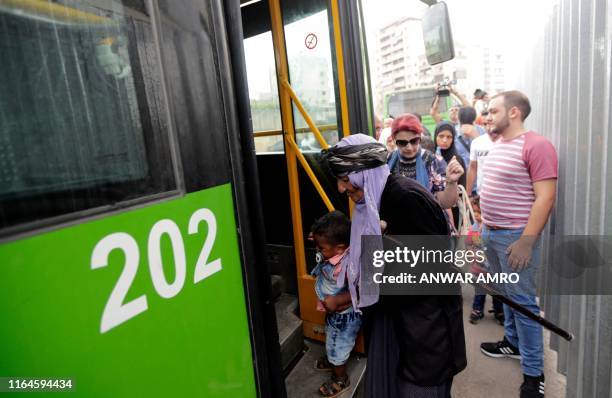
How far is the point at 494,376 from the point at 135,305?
262 cm

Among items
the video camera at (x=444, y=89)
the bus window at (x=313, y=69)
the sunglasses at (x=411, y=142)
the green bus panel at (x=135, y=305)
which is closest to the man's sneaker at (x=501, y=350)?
the sunglasses at (x=411, y=142)

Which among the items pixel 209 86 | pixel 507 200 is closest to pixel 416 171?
pixel 507 200

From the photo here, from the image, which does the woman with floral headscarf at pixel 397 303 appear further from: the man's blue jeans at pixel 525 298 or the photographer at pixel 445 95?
the photographer at pixel 445 95

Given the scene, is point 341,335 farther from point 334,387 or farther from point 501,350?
point 501,350

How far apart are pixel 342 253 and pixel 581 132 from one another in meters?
1.50

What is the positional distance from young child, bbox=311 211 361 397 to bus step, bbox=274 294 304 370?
31cm

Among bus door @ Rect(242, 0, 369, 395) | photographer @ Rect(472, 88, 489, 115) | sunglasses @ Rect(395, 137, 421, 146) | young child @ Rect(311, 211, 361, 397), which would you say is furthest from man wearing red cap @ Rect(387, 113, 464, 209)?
photographer @ Rect(472, 88, 489, 115)

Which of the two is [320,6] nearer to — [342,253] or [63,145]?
[342,253]

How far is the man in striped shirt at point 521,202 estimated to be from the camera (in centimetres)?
218

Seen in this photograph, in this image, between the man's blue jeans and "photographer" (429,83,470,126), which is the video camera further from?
the man's blue jeans

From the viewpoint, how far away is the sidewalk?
2346 mm

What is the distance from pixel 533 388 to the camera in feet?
7.37

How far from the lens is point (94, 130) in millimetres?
741

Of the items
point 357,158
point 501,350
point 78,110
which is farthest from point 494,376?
point 78,110
